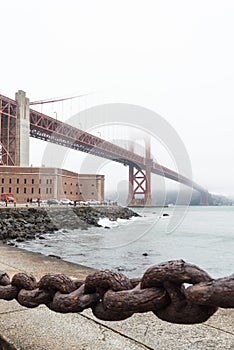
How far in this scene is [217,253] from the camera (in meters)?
10.8

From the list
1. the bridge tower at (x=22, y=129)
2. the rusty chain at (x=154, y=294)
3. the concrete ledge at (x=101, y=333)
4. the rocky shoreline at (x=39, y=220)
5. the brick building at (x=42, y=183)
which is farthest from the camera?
the brick building at (x=42, y=183)

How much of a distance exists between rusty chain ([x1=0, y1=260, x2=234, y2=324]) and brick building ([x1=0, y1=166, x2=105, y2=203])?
31.4m

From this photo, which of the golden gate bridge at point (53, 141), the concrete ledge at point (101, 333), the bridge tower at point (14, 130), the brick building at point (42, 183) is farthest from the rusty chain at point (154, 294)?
the brick building at point (42, 183)

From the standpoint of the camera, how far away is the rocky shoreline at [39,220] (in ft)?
38.9

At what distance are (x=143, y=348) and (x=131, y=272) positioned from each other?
5.18m

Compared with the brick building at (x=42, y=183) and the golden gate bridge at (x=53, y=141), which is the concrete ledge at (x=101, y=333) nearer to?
the golden gate bridge at (x=53, y=141)

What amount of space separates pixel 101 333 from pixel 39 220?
50.4 feet

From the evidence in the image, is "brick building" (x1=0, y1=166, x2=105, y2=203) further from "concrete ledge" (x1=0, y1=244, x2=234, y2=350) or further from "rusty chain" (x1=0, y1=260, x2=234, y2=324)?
"rusty chain" (x1=0, y1=260, x2=234, y2=324)

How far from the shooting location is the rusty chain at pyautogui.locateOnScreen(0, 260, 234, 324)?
2.43ft

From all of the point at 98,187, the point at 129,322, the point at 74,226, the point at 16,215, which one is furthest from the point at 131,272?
the point at 98,187

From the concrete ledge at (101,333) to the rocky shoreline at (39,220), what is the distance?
8521 mm

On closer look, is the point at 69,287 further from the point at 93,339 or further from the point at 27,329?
the point at 27,329

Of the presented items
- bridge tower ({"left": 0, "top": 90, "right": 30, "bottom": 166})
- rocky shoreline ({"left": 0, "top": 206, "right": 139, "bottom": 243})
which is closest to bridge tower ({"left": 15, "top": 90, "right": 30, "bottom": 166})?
bridge tower ({"left": 0, "top": 90, "right": 30, "bottom": 166})

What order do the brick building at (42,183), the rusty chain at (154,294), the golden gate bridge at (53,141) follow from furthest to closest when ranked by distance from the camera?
the brick building at (42,183) < the golden gate bridge at (53,141) < the rusty chain at (154,294)
